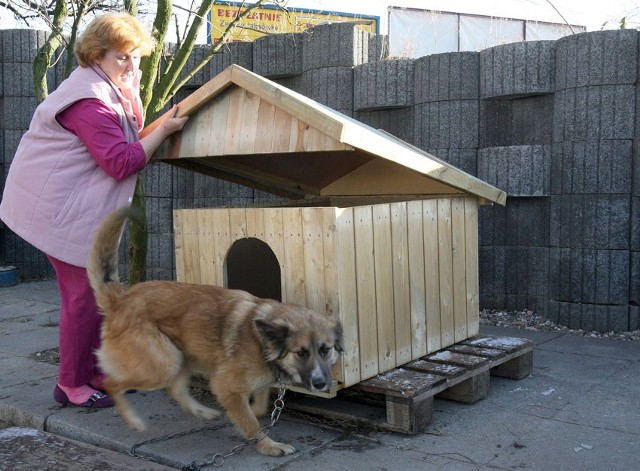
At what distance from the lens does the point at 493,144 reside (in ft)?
21.8

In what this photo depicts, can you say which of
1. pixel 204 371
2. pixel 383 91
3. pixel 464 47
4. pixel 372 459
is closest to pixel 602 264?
pixel 383 91

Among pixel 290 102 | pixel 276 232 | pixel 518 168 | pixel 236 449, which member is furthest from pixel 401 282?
pixel 518 168

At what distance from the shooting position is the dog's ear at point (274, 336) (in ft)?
11.1

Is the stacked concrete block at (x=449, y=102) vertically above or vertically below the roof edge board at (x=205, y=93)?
above

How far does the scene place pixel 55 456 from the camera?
3666 millimetres

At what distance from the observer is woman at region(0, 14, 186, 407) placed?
403cm

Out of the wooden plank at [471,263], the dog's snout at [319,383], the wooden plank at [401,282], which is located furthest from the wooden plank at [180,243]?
the wooden plank at [471,263]

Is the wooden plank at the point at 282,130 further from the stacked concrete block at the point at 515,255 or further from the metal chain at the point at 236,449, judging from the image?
the stacked concrete block at the point at 515,255

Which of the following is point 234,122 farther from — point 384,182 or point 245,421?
point 245,421

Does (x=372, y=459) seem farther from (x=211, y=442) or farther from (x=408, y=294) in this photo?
(x=408, y=294)

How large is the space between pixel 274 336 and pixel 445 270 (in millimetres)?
1637

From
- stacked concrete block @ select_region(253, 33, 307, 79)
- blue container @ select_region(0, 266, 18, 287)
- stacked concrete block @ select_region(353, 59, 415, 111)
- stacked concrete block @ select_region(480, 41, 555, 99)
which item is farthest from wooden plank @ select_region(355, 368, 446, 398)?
blue container @ select_region(0, 266, 18, 287)

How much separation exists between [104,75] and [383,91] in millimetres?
3482

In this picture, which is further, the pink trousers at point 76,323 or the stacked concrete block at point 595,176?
the stacked concrete block at point 595,176
